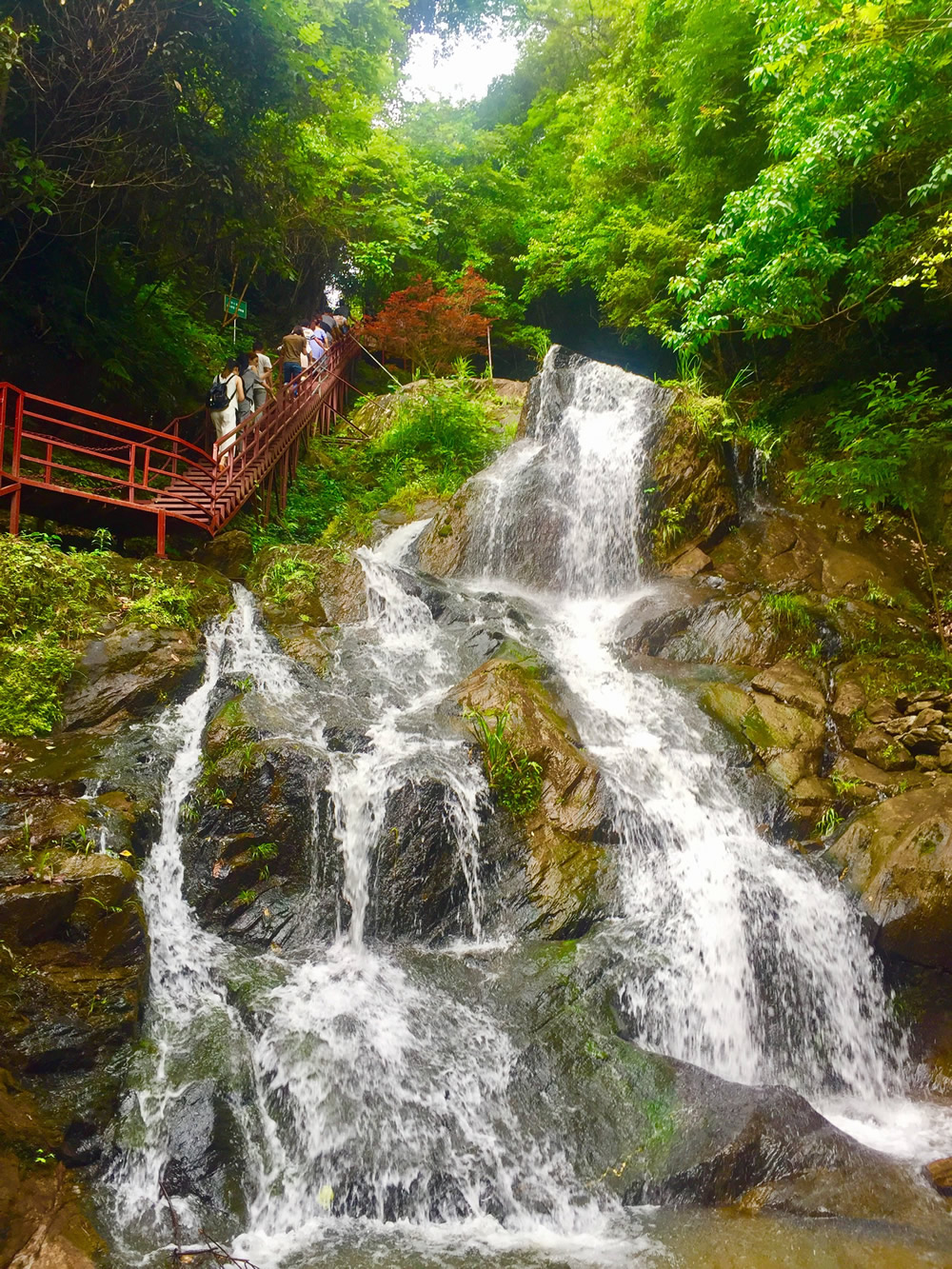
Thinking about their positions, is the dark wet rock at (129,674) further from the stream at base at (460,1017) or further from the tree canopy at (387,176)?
the tree canopy at (387,176)

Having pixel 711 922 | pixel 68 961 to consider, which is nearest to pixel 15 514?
pixel 68 961

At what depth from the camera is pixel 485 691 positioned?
25.6 feet

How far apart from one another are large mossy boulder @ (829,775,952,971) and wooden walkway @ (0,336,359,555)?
8.47 meters

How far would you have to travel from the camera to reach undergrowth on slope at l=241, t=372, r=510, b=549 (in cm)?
1324

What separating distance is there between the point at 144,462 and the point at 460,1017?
9499 mm

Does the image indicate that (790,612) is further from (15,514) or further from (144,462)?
(144,462)

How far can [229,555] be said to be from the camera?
35.6 ft

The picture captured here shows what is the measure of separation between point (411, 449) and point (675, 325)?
6.90 metres

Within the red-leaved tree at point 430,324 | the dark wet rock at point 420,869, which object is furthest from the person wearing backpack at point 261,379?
the dark wet rock at point 420,869

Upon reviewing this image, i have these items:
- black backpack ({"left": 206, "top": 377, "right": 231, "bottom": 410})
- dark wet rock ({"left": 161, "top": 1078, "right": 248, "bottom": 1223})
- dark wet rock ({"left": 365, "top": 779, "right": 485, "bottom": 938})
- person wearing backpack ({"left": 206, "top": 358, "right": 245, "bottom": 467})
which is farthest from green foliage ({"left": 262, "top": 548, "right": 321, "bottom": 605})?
dark wet rock ({"left": 161, "top": 1078, "right": 248, "bottom": 1223})

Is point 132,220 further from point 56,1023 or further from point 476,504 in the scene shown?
point 56,1023

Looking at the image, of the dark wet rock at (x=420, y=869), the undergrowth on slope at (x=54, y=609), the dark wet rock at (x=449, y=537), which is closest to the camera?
the dark wet rock at (x=420, y=869)

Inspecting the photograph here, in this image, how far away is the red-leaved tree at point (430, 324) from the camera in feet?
57.9

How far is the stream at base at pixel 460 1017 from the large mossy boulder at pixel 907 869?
0.28 m
